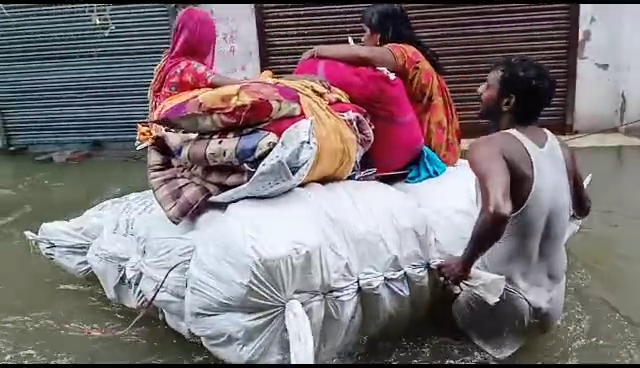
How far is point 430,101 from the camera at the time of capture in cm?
353

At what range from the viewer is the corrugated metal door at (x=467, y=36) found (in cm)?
716

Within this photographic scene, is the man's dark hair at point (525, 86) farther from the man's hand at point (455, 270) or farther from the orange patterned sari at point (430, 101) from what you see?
the orange patterned sari at point (430, 101)

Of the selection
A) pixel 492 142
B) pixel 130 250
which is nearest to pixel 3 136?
pixel 130 250

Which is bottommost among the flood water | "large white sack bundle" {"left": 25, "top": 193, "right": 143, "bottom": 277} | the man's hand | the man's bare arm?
the flood water

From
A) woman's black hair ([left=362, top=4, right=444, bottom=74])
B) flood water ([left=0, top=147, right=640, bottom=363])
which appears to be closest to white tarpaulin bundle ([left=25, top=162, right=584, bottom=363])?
flood water ([left=0, top=147, right=640, bottom=363])

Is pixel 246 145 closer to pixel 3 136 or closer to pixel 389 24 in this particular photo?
pixel 389 24

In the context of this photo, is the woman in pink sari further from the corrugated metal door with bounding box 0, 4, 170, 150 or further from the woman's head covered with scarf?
the corrugated metal door with bounding box 0, 4, 170, 150

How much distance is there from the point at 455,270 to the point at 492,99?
60 centimetres

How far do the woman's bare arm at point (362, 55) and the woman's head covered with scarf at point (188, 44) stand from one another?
0.55 meters

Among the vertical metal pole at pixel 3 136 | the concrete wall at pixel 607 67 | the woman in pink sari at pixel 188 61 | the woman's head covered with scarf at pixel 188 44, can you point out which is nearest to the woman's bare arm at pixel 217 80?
the woman in pink sari at pixel 188 61

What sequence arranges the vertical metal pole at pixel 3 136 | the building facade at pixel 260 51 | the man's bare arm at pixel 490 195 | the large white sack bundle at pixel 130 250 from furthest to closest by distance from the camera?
the vertical metal pole at pixel 3 136, the building facade at pixel 260 51, the large white sack bundle at pixel 130 250, the man's bare arm at pixel 490 195

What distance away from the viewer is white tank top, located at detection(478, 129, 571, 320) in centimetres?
254

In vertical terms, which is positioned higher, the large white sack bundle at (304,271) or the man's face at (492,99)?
the man's face at (492,99)

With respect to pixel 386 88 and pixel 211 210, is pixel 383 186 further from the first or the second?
pixel 211 210
